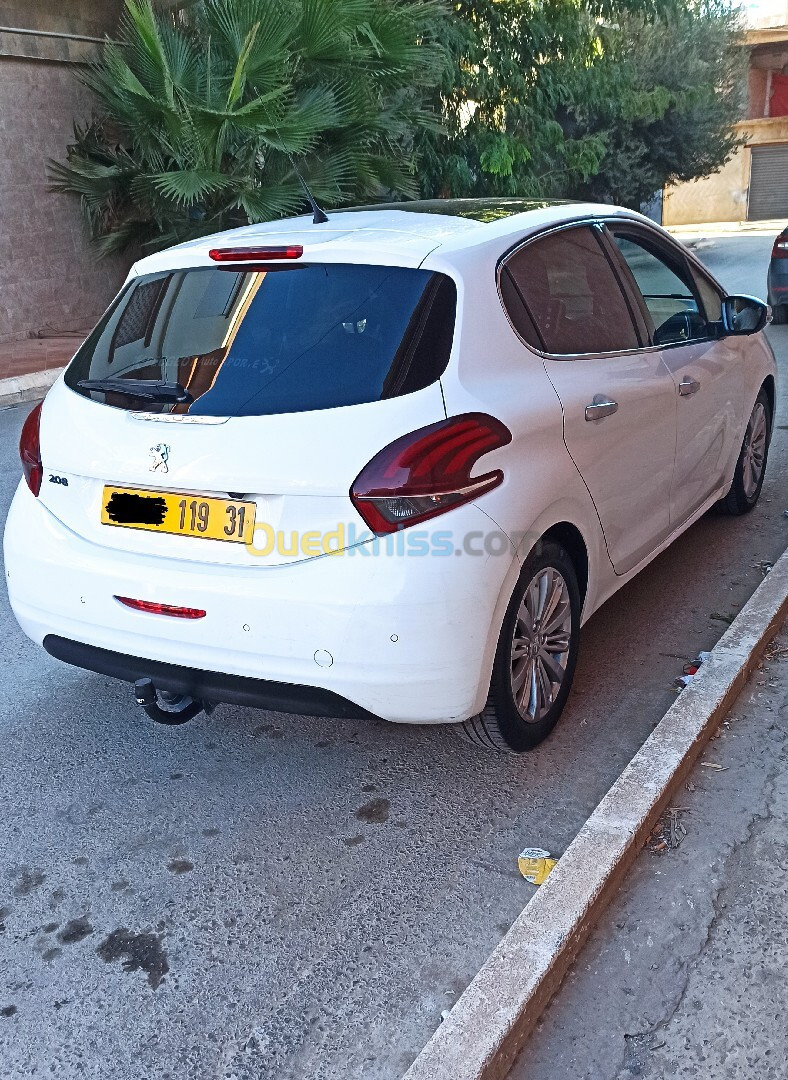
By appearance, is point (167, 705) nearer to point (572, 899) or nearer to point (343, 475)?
point (343, 475)

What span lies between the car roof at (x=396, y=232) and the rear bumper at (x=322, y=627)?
2.87 ft

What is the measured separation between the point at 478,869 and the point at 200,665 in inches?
37.8

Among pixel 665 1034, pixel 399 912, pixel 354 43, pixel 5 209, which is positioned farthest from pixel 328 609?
pixel 5 209

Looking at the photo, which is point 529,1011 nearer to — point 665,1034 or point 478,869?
point 665,1034

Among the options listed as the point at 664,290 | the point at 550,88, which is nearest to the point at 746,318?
the point at 664,290

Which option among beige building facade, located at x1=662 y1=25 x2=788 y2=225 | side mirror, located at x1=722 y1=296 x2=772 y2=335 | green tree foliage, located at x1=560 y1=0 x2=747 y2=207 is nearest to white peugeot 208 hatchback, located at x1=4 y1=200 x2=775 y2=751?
side mirror, located at x1=722 y1=296 x2=772 y2=335

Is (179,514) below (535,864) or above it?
above

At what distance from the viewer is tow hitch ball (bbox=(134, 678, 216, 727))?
3.19m

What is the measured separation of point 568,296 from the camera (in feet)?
11.9

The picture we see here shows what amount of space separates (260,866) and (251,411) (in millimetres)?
1267

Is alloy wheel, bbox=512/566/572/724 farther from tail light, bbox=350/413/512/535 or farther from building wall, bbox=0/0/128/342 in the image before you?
building wall, bbox=0/0/128/342

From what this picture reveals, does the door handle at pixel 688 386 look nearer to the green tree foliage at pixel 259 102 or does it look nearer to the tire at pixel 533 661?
the tire at pixel 533 661

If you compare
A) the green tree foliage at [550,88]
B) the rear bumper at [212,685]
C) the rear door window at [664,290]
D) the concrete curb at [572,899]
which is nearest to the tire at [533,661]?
the concrete curb at [572,899]

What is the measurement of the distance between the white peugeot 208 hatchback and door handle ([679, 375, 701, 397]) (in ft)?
1.51
